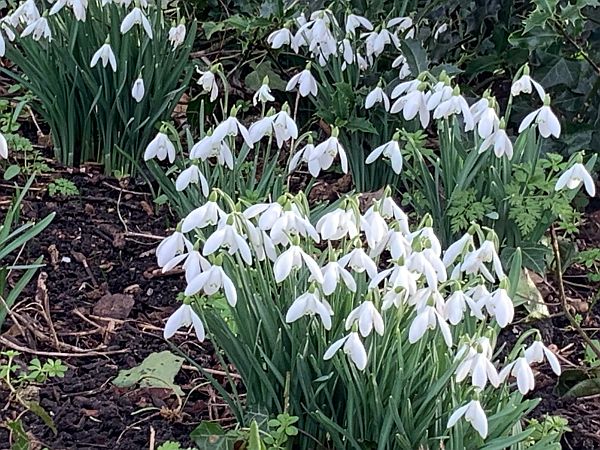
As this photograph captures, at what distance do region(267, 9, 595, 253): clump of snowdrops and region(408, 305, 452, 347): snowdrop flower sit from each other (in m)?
0.66

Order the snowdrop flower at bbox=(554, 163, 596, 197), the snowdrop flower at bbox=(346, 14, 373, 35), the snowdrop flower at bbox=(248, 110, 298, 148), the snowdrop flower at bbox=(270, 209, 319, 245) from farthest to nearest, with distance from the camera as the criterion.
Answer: the snowdrop flower at bbox=(346, 14, 373, 35)
the snowdrop flower at bbox=(248, 110, 298, 148)
the snowdrop flower at bbox=(554, 163, 596, 197)
the snowdrop flower at bbox=(270, 209, 319, 245)

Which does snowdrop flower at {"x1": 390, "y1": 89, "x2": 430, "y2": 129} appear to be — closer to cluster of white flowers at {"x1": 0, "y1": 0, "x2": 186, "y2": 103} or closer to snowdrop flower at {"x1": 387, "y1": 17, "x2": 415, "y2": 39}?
snowdrop flower at {"x1": 387, "y1": 17, "x2": 415, "y2": 39}

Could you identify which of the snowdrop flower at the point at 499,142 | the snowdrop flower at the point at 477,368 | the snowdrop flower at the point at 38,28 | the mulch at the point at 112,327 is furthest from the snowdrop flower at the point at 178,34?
the snowdrop flower at the point at 477,368

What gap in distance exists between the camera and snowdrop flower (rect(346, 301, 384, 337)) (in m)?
1.61

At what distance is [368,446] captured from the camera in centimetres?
178

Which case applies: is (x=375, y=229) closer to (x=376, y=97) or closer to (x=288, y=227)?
(x=288, y=227)

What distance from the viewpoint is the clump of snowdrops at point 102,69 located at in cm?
313

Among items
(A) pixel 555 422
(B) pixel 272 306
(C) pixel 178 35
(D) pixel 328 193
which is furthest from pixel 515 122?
(B) pixel 272 306

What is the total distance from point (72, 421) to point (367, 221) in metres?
0.88

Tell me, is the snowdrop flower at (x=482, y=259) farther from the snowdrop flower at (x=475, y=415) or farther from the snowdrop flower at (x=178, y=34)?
the snowdrop flower at (x=178, y=34)

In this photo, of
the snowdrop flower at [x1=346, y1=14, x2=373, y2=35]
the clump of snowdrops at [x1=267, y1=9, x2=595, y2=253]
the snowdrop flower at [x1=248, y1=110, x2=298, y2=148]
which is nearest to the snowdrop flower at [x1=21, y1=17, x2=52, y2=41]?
the clump of snowdrops at [x1=267, y1=9, x2=595, y2=253]

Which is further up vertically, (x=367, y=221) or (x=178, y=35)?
(x=178, y=35)

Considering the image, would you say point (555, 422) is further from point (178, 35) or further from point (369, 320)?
point (178, 35)

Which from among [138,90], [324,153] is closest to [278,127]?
[324,153]
